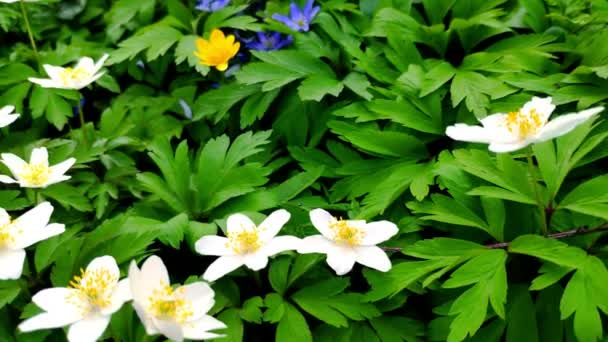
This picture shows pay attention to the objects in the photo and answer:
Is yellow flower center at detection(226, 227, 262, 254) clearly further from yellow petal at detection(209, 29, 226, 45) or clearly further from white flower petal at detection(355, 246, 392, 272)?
yellow petal at detection(209, 29, 226, 45)

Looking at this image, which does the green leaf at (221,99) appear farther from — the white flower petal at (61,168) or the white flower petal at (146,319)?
the white flower petal at (146,319)

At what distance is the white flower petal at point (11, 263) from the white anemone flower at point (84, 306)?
124 mm

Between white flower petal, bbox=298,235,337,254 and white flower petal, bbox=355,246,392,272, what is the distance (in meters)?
0.08

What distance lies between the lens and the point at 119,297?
59.4 inches

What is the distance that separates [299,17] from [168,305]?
1759 millimetres

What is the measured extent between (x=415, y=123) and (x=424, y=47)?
67 centimetres

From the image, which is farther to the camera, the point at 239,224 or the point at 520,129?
the point at 239,224

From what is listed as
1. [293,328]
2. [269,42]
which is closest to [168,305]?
[293,328]

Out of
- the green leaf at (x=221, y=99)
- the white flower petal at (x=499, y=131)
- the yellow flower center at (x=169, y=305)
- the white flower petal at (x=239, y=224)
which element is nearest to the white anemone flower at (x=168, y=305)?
the yellow flower center at (x=169, y=305)

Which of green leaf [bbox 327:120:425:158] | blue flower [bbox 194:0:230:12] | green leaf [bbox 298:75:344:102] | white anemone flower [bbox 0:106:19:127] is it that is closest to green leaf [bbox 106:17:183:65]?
blue flower [bbox 194:0:230:12]

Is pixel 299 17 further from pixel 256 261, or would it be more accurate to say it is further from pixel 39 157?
pixel 256 261

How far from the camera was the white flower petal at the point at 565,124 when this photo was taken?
1.58m

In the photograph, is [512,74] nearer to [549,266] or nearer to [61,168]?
[549,266]

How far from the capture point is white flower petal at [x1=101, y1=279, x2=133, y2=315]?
1471 mm
